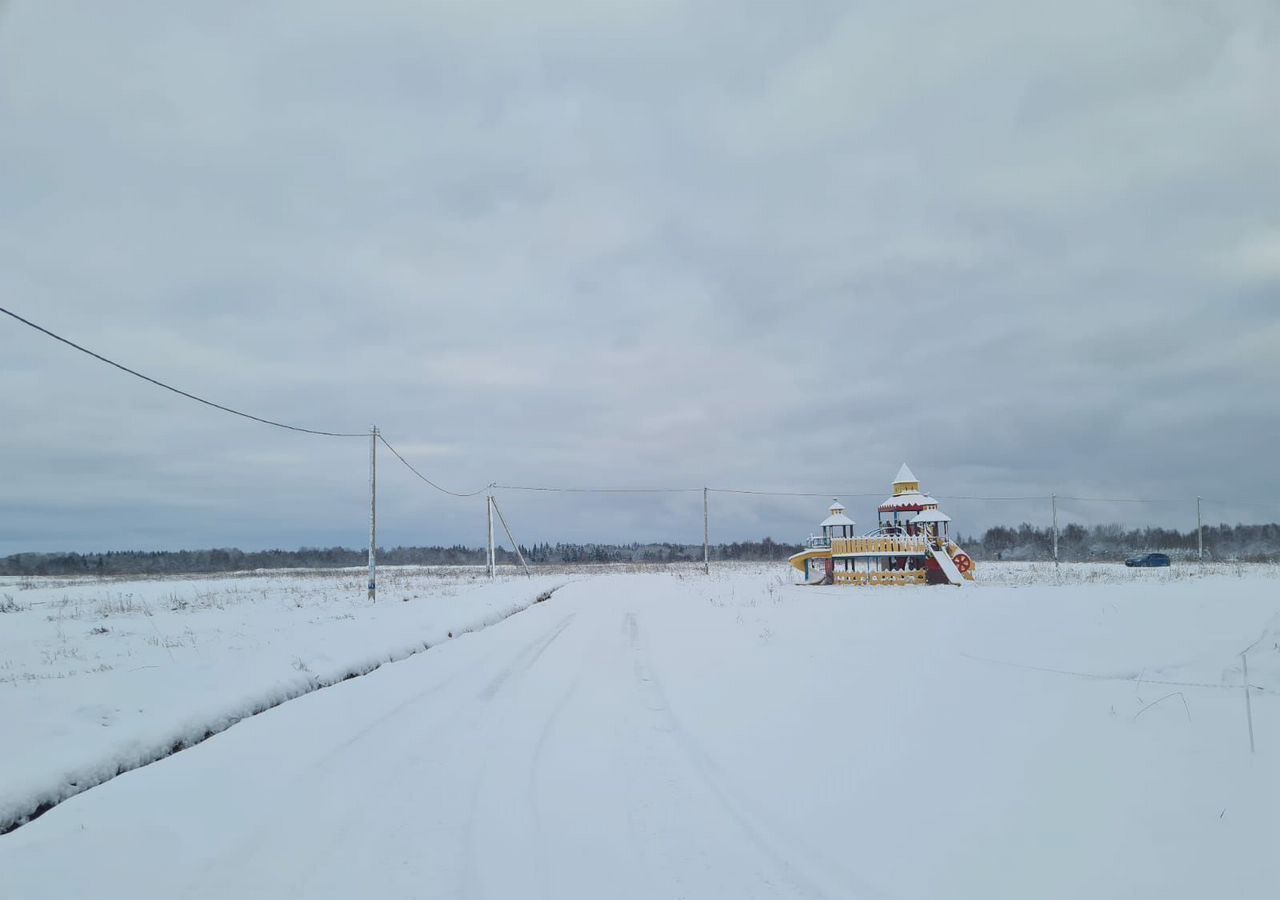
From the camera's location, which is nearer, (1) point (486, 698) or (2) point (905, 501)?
(1) point (486, 698)

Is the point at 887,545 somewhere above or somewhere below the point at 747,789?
above

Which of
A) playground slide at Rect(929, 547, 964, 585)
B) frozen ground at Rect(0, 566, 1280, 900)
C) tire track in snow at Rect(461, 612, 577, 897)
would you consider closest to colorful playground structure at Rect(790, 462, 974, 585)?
playground slide at Rect(929, 547, 964, 585)

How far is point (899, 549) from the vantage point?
115ft

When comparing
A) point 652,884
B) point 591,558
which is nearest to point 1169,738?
point 652,884

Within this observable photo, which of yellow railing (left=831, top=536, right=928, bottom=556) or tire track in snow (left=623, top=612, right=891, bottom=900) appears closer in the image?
tire track in snow (left=623, top=612, right=891, bottom=900)

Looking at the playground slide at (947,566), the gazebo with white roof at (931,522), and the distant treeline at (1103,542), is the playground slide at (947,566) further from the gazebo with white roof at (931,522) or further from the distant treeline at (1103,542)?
the distant treeline at (1103,542)

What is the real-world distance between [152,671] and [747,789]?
966 centimetres

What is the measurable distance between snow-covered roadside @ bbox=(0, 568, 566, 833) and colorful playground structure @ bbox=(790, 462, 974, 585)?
58.6 ft

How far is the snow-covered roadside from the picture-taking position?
7.02m

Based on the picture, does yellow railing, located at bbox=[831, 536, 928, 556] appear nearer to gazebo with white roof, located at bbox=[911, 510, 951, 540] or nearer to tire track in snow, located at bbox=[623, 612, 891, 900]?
gazebo with white roof, located at bbox=[911, 510, 951, 540]

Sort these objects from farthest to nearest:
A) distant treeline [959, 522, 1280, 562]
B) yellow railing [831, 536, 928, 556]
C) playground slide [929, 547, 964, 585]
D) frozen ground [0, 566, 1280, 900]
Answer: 1. distant treeline [959, 522, 1280, 562]
2. yellow railing [831, 536, 928, 556]
3. playground slide [929, 547, 964, 585]
4. frozen ground [0, 566, 1280, 900]

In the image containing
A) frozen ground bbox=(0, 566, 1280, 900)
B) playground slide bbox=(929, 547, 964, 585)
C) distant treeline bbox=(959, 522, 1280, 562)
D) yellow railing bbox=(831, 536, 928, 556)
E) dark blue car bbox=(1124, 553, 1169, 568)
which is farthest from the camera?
distant treeline bbox=(959, 522, 1280, 562)

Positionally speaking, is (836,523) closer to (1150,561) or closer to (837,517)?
(837,517)

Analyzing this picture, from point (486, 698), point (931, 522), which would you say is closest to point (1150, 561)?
point (931, 522)
